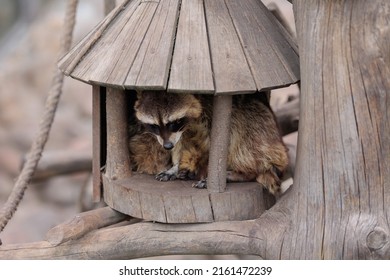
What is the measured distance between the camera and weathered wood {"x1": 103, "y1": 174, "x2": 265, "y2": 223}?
2744 millimetres

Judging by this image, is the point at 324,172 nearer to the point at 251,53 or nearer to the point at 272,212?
the point at 272,212

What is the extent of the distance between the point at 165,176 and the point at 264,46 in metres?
0.70

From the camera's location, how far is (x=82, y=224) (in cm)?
276

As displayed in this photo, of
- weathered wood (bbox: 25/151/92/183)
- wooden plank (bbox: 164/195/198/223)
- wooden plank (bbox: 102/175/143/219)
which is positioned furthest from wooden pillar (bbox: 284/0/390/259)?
weathered wood (bbox: 25/151/92/183)

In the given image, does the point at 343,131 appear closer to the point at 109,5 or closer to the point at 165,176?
the point at 165,176

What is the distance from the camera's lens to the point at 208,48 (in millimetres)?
2549

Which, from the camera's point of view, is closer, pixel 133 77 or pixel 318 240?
pixel 133 77

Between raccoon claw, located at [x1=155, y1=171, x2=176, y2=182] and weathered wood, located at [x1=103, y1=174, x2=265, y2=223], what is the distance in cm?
3

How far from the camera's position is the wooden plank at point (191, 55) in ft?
7.98

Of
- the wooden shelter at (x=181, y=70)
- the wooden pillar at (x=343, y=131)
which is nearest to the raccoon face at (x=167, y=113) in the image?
the wooden shelter at (x=181, y=70)

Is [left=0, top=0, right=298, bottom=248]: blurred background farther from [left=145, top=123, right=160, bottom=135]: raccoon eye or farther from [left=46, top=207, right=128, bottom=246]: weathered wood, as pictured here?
[left=145, top=123, right=160, bottom=135]: raccoon eye

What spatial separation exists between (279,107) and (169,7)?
61.3 inches

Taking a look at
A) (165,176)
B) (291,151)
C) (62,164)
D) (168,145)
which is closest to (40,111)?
(62,164)
